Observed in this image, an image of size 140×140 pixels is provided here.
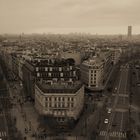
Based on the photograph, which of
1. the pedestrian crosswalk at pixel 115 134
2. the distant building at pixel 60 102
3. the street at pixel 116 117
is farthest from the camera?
the distant building at pixel 60 102

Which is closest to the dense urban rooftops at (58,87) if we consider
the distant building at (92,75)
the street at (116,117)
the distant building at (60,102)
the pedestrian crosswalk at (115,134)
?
the distant building at (60,102)

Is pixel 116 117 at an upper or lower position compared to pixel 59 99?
lower

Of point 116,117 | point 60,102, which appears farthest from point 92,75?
point 60,102

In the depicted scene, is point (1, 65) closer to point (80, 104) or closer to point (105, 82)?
point (105, 82)

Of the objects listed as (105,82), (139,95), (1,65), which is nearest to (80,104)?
(139,95)

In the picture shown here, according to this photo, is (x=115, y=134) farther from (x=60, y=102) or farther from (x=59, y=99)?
(x=59, y=99)

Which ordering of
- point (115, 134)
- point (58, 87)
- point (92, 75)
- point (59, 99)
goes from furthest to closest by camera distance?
point (92, 75) → point (58, 87) → point (59, 99) → point (115, 134)

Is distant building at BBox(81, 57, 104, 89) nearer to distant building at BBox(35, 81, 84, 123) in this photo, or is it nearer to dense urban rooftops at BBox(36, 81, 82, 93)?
dense urban rooftops at BBox(36, 81, 82, 93)

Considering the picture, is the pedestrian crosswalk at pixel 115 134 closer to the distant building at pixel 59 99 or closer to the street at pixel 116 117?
the street at pixel 116 117

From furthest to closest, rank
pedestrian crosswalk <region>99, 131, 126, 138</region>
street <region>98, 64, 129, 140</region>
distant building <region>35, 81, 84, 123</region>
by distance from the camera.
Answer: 1. distant building <region>35, 81, 84, 123</region>
2. street <region>98, 64, 129, 140</region>
3. pedestrian crosswalk <region>99, 131, 126, 138</region>

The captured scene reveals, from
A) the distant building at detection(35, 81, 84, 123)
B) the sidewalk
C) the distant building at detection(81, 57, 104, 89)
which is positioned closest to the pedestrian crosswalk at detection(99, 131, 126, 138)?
the distant building at detection(35, 81, 84, 123)

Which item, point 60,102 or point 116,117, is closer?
point 60,102
